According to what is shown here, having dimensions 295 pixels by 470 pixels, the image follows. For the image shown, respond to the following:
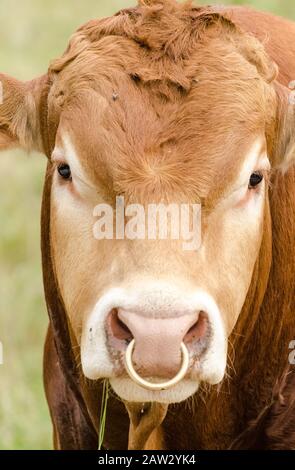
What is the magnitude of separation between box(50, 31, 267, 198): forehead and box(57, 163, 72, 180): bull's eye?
0.14 metres

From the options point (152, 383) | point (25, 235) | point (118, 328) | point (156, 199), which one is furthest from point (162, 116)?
point (25, 235)

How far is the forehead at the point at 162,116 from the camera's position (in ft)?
18.9

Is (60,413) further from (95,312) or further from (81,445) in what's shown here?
(95,312)

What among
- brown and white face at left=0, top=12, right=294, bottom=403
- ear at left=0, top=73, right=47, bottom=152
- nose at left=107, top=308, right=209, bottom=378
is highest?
ear at left=0, top=73, right=47, bottom=152

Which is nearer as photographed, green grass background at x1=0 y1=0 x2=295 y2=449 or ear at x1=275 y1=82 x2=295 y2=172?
ear at x1=275 y1=82 x2=295 y2=172

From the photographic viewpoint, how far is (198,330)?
544cm

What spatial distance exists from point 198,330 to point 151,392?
338 millimetres

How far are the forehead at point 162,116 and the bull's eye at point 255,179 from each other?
13 cm

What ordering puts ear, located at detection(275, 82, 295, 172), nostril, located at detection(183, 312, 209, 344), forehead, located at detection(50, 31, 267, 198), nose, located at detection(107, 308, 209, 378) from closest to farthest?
1. nose, located at detection(107, 308, 209, 378)
2. nostril, located at detection(183, 312, 209, 344)
3. forehead, located at detection(50, 31, 267, 198)
4. ear, located at detection(275, 82, 295, 172)

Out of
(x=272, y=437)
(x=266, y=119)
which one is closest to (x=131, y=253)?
(x=266, y=119)

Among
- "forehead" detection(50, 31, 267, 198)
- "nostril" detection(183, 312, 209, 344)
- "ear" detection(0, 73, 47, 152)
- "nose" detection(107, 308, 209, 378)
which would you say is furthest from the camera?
"ear" detection(0, 73, 47, 152)

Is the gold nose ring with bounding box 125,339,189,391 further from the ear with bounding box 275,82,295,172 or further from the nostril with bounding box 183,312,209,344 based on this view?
the ear with bounding box 275,82,295,172

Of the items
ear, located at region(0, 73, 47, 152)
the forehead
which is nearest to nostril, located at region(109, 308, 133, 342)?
the forehead

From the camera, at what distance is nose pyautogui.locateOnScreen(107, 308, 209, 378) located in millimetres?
5324
